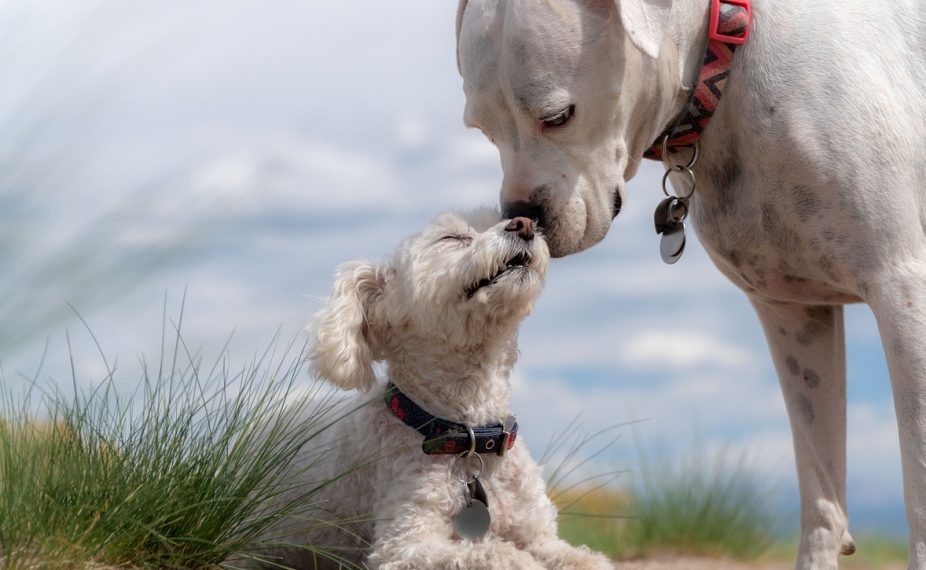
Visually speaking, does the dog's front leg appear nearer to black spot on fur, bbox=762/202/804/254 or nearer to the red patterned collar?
black spot on fur, bbox=762/202/804/254

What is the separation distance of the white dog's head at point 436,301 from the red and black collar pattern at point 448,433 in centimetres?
17

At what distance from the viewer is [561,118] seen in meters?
3.80

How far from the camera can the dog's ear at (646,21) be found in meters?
3.62

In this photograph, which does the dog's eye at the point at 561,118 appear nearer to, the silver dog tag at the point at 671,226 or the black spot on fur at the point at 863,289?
the silver dog tag at the point at 671,226

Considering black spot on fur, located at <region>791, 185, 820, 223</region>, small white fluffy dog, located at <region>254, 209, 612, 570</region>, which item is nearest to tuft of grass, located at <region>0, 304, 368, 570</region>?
small white fluffy dog, located at <region>254, 209, 612, 570</region>

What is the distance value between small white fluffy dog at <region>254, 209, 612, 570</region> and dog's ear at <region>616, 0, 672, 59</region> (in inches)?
30.9

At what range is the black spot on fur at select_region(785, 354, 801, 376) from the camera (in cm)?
473

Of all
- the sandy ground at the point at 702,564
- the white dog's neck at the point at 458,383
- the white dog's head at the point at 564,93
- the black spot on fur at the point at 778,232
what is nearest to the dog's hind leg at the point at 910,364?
the black spot on fur at the point at 778,232

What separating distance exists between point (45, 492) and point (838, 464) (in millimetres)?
3516

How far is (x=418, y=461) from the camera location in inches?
143

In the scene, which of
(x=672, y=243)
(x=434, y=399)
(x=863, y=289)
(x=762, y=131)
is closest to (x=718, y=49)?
(x=762, y=131)

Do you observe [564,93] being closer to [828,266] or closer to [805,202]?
[805,202]

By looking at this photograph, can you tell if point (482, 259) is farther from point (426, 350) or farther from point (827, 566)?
point (827, 566)

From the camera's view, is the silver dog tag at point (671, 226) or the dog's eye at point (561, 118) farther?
the silver dog tag at point (671, 226)
